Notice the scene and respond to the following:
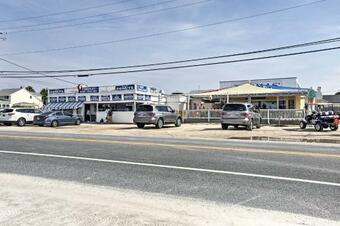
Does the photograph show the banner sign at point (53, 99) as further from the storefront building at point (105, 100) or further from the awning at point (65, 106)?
the awning at point (65, 106)

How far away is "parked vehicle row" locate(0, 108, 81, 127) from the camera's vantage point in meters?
37.6

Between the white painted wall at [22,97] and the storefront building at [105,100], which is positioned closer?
the storefront building at [105,100]

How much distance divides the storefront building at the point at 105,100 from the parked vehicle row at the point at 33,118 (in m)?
7.39

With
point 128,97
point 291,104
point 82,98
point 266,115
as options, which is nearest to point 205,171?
point 266,115

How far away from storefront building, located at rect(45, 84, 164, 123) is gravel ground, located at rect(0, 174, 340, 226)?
37567 millimetres

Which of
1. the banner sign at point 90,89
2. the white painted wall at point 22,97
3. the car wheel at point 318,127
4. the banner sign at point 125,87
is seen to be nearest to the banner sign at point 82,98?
the banner sign at point 90,89

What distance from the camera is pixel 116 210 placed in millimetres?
6422

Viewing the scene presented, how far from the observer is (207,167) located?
1037 cm

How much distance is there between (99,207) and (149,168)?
3759mm

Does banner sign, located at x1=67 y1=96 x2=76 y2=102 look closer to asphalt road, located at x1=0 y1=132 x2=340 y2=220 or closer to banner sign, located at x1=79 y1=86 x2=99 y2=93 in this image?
banner sign, located at x1=79 y1=86 x2=99 y2=93

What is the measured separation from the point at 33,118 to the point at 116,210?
116 ft

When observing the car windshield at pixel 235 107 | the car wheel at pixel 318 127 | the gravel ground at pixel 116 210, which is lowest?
the gravel ground at pixel 116 210

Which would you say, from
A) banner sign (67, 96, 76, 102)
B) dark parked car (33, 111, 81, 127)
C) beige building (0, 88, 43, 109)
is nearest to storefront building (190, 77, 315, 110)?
dark parked car (33, 111, 81, 127)

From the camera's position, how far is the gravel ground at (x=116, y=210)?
231 inches
